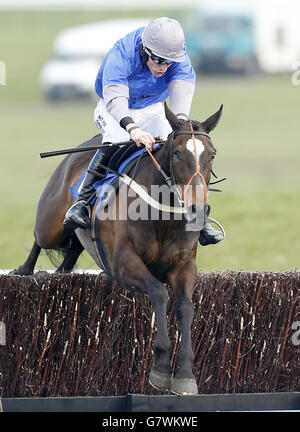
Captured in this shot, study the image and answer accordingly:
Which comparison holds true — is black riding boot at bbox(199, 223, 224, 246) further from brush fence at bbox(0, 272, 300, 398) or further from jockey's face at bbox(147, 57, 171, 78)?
jockey's face at bbox(147, 57, 171, 78)

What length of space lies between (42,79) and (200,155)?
30.3 metres

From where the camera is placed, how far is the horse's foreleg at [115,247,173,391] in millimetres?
6254

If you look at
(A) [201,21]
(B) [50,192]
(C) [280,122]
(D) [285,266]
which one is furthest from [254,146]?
(B) [50,192]

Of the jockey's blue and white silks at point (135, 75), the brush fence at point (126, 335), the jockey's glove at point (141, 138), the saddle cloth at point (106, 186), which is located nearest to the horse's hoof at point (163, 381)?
the saddle cloth at point (106, 186)

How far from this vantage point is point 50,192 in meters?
8.38

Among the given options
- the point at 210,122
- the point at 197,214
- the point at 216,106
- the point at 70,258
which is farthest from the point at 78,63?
the point at 197,214

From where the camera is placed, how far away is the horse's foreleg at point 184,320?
6223 millimetres

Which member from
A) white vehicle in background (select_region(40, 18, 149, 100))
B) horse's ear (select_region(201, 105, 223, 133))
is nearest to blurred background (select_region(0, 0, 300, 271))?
white vehicle in background (select_region(40, 18, 149, 100))

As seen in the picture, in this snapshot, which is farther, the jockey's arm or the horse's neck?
the jockey's arm

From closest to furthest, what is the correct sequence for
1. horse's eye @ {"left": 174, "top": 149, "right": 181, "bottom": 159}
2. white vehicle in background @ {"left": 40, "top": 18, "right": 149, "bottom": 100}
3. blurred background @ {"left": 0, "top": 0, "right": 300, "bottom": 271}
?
1. horse's eye @ {"left": 174, "top": 149, "right": 181, "bottom": 159}
2. blurred background @ {"left": 0, "top": 0, "right": 300, "bottom": 271}
3. white vehicle in background @ {"left": 40, "top": 18, "right": 149, "bottom": 100}

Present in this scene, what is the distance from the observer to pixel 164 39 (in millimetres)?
6703

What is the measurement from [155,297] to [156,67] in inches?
62.8

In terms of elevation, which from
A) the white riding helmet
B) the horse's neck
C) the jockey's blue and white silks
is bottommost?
the horse's neck

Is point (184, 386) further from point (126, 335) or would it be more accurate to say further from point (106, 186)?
point (106, 186)
